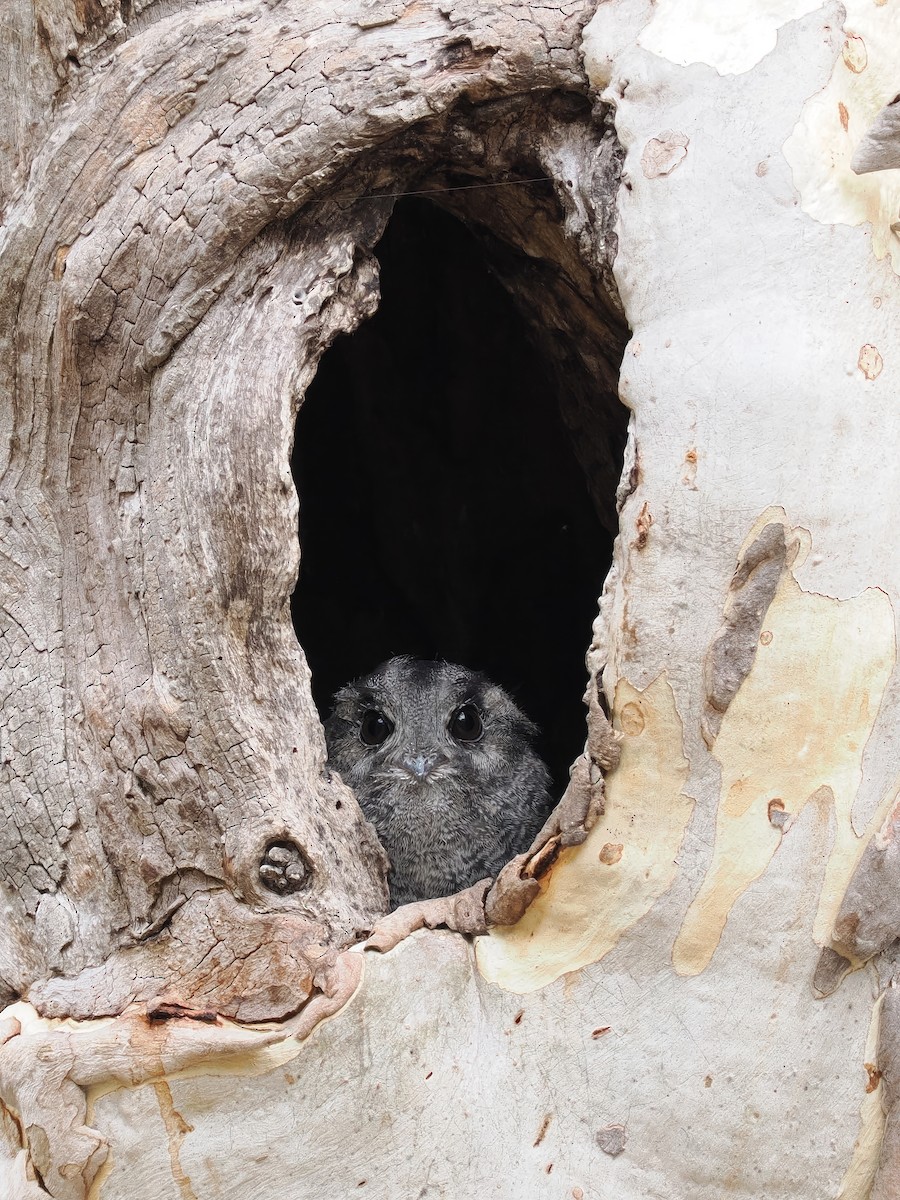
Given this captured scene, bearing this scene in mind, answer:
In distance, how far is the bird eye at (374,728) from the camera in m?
4.10

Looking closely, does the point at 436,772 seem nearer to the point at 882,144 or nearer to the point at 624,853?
the point at 624,853

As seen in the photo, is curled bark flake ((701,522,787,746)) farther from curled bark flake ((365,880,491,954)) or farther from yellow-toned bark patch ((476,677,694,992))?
curled bark flake ((365,880,491,954))

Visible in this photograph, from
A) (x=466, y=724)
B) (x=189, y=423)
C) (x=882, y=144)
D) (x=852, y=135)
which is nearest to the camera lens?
→ (x=882, y=144)

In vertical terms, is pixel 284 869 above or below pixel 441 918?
above

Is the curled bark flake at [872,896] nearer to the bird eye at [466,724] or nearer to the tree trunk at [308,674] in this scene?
the tree trunk at [308,674]

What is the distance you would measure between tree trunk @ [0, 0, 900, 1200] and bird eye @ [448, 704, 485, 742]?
1.24 m

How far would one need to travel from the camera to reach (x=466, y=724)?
13.6 ft

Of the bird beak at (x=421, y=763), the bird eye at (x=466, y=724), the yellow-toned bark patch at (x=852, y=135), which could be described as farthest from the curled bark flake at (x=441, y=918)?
the yellow-toned bark patch at (x=852, y=135)

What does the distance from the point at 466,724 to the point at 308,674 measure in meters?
1.40

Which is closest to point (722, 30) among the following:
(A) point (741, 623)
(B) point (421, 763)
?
(A) point (741, 623)

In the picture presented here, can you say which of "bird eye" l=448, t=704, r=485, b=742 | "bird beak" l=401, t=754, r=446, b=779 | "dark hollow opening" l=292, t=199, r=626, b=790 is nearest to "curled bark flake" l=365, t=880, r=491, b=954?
"bird beak" l=401, t=754, r=446, b=779

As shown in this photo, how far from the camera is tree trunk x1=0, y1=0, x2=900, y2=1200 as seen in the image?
8.13 feet

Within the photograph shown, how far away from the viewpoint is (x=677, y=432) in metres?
2.53

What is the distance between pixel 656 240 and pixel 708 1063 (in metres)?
1.83
